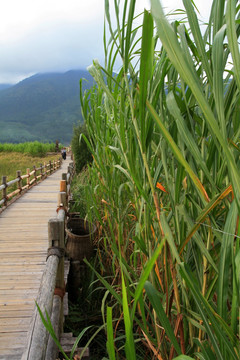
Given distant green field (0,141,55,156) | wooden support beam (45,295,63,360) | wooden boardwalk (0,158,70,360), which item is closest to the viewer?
wooden support beam (45,295,63,360)

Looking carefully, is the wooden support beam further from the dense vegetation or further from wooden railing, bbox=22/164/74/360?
the dense vegetation

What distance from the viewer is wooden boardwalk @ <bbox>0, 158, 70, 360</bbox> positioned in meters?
2.17

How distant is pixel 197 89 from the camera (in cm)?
34

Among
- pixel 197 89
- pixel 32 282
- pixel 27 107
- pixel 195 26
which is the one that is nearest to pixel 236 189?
pixel 197 89

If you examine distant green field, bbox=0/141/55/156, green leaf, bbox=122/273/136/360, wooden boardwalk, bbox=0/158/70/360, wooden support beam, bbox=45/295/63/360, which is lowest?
wooden boardwalk, bbox=0/158/70/360

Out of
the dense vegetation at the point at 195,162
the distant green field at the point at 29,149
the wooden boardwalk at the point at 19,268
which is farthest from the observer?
the distant green field at the point at 29,149

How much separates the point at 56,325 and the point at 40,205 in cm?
541

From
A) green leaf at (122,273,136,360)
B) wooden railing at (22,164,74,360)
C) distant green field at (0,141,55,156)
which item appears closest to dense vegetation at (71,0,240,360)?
green leaf at (122,273,136,360)

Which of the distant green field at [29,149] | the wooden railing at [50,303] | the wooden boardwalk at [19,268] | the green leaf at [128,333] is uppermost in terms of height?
the distant green field at [29,149]

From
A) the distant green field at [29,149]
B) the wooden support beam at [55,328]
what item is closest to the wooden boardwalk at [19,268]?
the wooden support beam at [55,328]

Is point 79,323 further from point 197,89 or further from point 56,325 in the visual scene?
point 197,89

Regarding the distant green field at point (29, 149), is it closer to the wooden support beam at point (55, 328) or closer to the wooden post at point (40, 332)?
the wooden support beam at point (55, 328)

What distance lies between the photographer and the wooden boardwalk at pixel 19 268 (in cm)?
217

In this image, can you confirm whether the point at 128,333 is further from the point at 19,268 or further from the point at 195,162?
the point at 19,268
